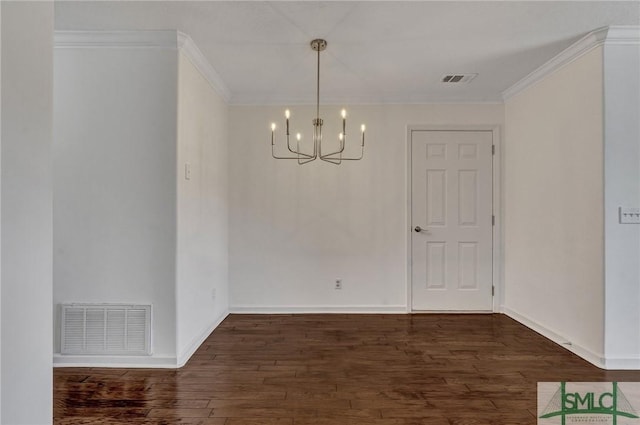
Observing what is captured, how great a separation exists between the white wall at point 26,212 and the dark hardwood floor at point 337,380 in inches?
42.1

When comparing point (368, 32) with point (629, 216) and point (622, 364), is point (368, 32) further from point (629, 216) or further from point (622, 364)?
point (622, 364)

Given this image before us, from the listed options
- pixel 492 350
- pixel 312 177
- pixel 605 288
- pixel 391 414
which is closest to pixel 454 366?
pixel 492 350

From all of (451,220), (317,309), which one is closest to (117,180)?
(317,309)

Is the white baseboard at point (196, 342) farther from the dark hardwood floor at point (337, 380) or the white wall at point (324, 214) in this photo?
the white wall at point (324, 214)

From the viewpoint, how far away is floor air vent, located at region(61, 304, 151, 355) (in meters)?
2.70

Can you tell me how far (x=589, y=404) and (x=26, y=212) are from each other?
2.95 m

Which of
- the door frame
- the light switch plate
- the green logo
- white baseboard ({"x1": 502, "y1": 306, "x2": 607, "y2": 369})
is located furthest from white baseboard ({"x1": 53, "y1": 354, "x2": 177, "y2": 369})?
the light switch plate

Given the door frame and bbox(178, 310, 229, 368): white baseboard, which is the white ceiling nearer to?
the door frame

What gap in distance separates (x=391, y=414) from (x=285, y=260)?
237 centimetres

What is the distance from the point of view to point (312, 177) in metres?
4.23

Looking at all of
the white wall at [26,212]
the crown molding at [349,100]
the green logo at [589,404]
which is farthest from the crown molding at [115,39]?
the green logo at [589,404]

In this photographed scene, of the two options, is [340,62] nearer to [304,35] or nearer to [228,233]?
[304,35]

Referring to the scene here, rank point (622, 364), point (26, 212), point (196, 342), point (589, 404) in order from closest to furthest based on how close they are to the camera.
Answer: point (26, 212) → point (589, 404) → point (622, 364) → point (196, 342)

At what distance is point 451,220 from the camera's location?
4230 mm
